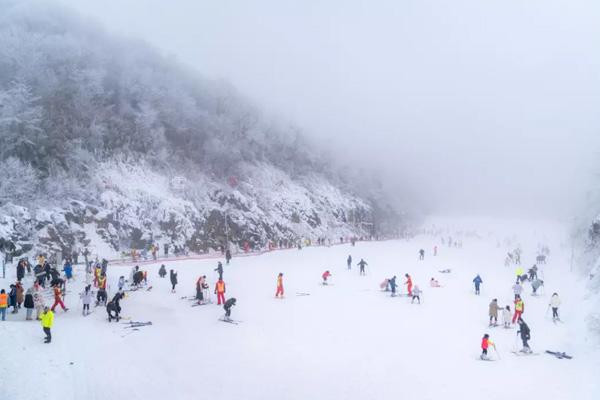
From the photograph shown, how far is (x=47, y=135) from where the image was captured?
4644cm

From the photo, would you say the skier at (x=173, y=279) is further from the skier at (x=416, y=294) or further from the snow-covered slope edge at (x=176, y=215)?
the snow-covered slope edge at (x=176, y=215)

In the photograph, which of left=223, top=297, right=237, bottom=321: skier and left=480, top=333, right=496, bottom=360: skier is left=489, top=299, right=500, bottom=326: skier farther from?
left=223, top=297, right=237, bottom=321: skier

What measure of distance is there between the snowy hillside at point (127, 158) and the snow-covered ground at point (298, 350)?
15686mm

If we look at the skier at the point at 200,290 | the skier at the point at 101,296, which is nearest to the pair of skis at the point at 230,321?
the skier at the point at 200,290

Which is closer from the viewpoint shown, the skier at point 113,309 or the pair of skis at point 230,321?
the skier at point 113,309

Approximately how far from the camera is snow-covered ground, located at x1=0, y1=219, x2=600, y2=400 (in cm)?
1459

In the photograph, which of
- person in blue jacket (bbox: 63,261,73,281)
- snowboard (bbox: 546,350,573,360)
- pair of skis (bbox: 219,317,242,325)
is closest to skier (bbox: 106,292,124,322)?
pair of skis (bbox: 219,317,242,325)

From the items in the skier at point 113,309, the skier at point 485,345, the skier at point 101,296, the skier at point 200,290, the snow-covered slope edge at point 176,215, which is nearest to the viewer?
the skier at point 485,345

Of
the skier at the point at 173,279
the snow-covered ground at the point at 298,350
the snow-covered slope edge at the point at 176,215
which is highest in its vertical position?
the snow-covered slope edge at the point at 176,215

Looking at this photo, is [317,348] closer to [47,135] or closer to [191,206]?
[191,206]

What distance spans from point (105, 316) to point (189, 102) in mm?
49971

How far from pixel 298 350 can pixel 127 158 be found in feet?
138

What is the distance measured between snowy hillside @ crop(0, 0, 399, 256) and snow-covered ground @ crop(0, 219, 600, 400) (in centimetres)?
1569

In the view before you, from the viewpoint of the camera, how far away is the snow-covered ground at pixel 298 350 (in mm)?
14594
